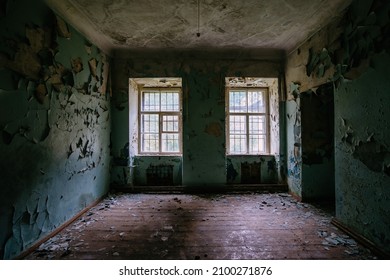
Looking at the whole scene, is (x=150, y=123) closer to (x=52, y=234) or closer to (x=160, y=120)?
(x=160, y=120)

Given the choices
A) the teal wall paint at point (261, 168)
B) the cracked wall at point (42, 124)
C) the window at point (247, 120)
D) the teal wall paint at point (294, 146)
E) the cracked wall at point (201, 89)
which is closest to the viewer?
the cracked wall at point (42, 124)

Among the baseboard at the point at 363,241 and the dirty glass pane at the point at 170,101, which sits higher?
the dirty glass pane at the point at 170,101

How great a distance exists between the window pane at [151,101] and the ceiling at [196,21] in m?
1.14

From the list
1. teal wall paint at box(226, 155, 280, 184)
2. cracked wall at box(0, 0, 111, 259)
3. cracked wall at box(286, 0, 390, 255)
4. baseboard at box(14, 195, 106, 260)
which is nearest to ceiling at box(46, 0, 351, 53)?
cracked wall at box(0, 0, 111, 259)

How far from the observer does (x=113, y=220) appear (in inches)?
114

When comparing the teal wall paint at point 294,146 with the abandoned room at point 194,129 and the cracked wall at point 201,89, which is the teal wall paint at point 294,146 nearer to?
the abandoned room at point 194,129

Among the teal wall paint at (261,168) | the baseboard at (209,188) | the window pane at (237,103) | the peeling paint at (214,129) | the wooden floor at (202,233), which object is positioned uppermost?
the window pane at (237,103)

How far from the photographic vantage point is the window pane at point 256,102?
4.75 metres

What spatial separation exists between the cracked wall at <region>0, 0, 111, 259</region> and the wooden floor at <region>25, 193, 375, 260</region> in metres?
0.33

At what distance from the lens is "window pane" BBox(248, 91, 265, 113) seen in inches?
187

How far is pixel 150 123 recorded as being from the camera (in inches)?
189

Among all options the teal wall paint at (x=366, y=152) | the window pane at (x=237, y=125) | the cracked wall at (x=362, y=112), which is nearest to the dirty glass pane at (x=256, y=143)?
the window pane at (x=237, y=125)
